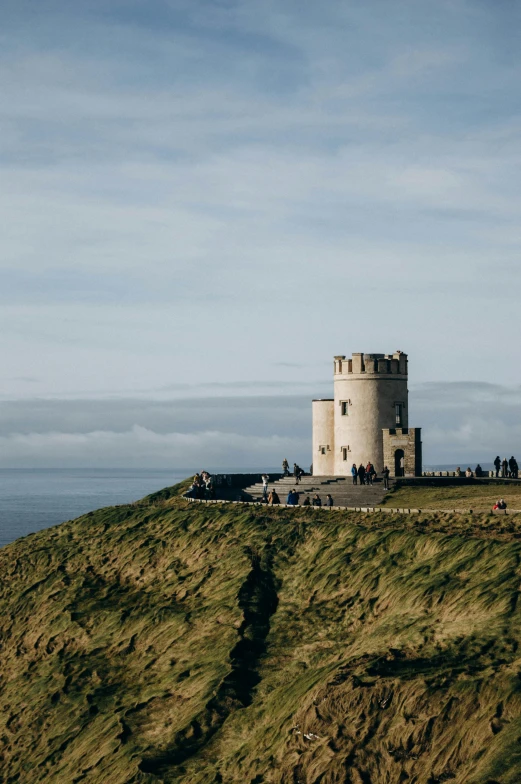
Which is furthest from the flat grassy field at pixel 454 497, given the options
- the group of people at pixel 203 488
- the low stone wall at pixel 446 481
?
the group of people at pixel 203 488

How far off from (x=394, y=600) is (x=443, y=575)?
1.83 m

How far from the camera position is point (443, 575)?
3000 centimetres

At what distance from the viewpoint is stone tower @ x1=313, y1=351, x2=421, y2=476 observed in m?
57.6

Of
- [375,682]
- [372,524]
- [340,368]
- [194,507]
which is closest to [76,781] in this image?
[375,682]

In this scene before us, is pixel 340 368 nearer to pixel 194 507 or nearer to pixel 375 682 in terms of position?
pixel 194 507

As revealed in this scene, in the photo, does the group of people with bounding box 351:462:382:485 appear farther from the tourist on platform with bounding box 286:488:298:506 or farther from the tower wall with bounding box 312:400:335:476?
the tourist on platform with bounding box 286:488:298:506

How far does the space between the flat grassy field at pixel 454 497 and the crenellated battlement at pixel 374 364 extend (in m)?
9.04

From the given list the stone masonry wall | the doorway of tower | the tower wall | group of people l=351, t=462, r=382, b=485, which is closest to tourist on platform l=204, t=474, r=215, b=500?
group of people l=351, t=462, r=382, b=485

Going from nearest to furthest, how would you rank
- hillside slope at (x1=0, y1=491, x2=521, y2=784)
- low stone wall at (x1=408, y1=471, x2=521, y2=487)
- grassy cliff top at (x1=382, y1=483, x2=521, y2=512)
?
hillside slope at (x1=0, y1=491, x2=521, y2=784)
grassy cliff top at (x1=382, y1=483, x2=521, y2=512)
low stone wall at (x1=408, y1=471, x2=521, y2=487)

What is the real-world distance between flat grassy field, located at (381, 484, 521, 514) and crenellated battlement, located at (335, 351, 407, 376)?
904 cm

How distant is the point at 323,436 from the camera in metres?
61.9

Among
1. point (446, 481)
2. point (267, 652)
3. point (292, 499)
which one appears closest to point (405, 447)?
point (446, 481)

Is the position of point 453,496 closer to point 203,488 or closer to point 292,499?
point 292,499

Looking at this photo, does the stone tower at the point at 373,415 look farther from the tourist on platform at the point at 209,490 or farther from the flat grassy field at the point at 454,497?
the tourist on platform at the point at 209,490
